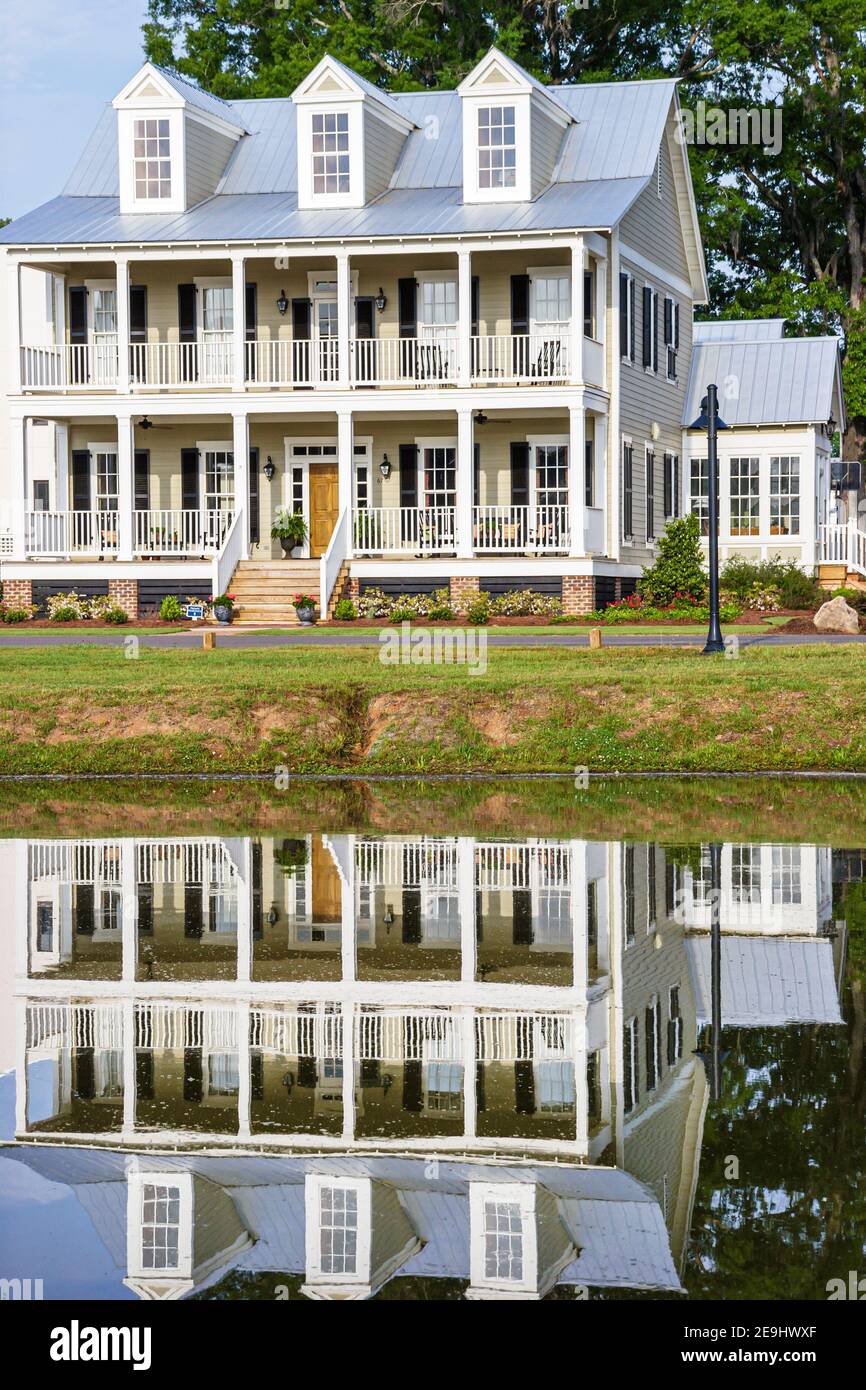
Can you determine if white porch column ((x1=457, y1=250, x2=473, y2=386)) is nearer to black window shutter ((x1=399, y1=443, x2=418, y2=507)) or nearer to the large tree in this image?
black window shutter ((x1=399, y1=443, x2=418, y2=507))

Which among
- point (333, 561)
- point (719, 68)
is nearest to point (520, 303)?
point (333, 561)

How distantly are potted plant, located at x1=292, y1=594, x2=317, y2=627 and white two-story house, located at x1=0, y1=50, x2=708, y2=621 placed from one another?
914 mm

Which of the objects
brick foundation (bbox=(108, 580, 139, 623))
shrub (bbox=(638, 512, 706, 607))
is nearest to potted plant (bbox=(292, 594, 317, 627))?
brick foundation (bbox=(108, 580, 139, 623))

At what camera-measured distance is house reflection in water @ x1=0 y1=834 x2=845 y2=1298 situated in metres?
6.08

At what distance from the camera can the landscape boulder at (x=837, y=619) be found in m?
29.1

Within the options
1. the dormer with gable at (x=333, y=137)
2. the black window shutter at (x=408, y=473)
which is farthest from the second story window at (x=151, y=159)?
the black window shutter at (x=408, y=473)

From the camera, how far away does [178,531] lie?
37.3 m

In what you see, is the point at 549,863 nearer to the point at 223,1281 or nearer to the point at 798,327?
the point at 223,1281

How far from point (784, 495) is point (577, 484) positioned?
8.00m

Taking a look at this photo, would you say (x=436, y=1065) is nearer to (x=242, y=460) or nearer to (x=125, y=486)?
(x=242, y=460)

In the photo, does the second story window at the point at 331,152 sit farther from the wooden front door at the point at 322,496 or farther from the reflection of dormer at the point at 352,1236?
the reflection of dormer at the point at 352,1236

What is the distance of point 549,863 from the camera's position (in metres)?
13.1
